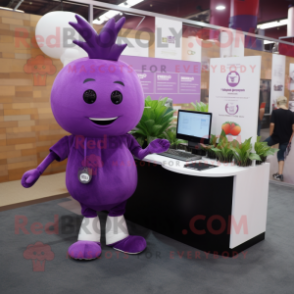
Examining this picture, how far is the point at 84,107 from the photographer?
2324 mm

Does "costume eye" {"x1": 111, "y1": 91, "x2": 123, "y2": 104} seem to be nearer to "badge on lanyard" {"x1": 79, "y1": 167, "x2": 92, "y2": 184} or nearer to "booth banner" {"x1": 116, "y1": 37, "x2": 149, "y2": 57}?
"badge on lanyard" {"x1": 79, "y1": 167, "x2": 92, "y2": 184}

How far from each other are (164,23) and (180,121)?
2055 mm

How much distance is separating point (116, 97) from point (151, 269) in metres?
1.31

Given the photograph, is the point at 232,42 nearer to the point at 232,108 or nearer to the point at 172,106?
the point at 172,106

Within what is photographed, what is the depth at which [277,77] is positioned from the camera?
580 centimetres

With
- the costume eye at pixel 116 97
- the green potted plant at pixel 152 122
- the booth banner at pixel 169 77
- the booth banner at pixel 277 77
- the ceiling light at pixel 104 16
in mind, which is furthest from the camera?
the booth banner at pixel 277 77

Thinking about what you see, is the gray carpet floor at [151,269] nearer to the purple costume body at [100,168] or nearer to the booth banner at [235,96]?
the purple costume body at [100,168]

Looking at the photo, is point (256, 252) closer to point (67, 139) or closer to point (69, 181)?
point (69, 181)

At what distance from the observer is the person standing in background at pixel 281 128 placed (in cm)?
492

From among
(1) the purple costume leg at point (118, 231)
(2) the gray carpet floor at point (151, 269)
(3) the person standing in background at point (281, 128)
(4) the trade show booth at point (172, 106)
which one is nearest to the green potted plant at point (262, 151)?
(4) the trade show booth at point (172, 106)

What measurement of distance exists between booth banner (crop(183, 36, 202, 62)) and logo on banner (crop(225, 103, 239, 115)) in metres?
2.25

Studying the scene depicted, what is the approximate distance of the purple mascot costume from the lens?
2.33 metres

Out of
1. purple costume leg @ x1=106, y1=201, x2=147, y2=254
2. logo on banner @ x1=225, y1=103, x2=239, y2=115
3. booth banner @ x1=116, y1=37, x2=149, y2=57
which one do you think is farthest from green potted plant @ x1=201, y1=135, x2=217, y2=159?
booth banner @ x1=116, y1=37, x2=149, y2=57

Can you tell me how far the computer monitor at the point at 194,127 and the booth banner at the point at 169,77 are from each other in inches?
56.2
